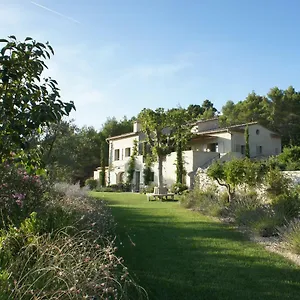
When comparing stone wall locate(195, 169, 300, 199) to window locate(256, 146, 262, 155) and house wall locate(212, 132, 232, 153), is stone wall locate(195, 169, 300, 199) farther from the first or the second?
window locate(256, 146, 262, 155)

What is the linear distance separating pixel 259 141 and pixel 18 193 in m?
30.0

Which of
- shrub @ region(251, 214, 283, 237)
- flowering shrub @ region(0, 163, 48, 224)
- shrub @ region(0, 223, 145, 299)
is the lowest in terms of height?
shrub @ region(251, 214, 283, 237)

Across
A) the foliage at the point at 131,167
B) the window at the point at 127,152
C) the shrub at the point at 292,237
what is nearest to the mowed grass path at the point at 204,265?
the shrub at the point at 292,237

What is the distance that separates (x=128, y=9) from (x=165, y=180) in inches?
982

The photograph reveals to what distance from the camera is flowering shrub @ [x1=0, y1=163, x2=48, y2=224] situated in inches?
259

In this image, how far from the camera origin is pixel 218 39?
1095cm

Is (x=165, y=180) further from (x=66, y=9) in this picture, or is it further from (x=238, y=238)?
(x=66, y=9)

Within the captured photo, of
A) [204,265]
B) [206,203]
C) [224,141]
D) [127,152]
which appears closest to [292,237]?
[204,265]

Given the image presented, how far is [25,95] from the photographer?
3.40 m

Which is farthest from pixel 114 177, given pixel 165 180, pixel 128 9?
pixel 128 9

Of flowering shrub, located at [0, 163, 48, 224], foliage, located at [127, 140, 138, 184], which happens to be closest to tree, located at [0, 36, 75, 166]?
flowering shrub, located at [0, 163, 48, 224]

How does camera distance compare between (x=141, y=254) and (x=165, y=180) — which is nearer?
(x=141, y=254)

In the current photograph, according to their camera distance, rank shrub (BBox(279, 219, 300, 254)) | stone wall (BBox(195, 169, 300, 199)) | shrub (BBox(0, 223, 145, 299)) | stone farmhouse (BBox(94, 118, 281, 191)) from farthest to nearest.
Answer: stone farmhouse (BBox(94, 118, 281, 191)) < stone wall (BBox(195, 169, 300, 199)) < shrub (BBox(279, 219, 300, 254)) < shrub (BBox(0, 223, 145, 299))

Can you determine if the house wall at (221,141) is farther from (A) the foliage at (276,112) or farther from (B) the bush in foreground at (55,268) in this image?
(B) the bush in foreground at (55,268)
